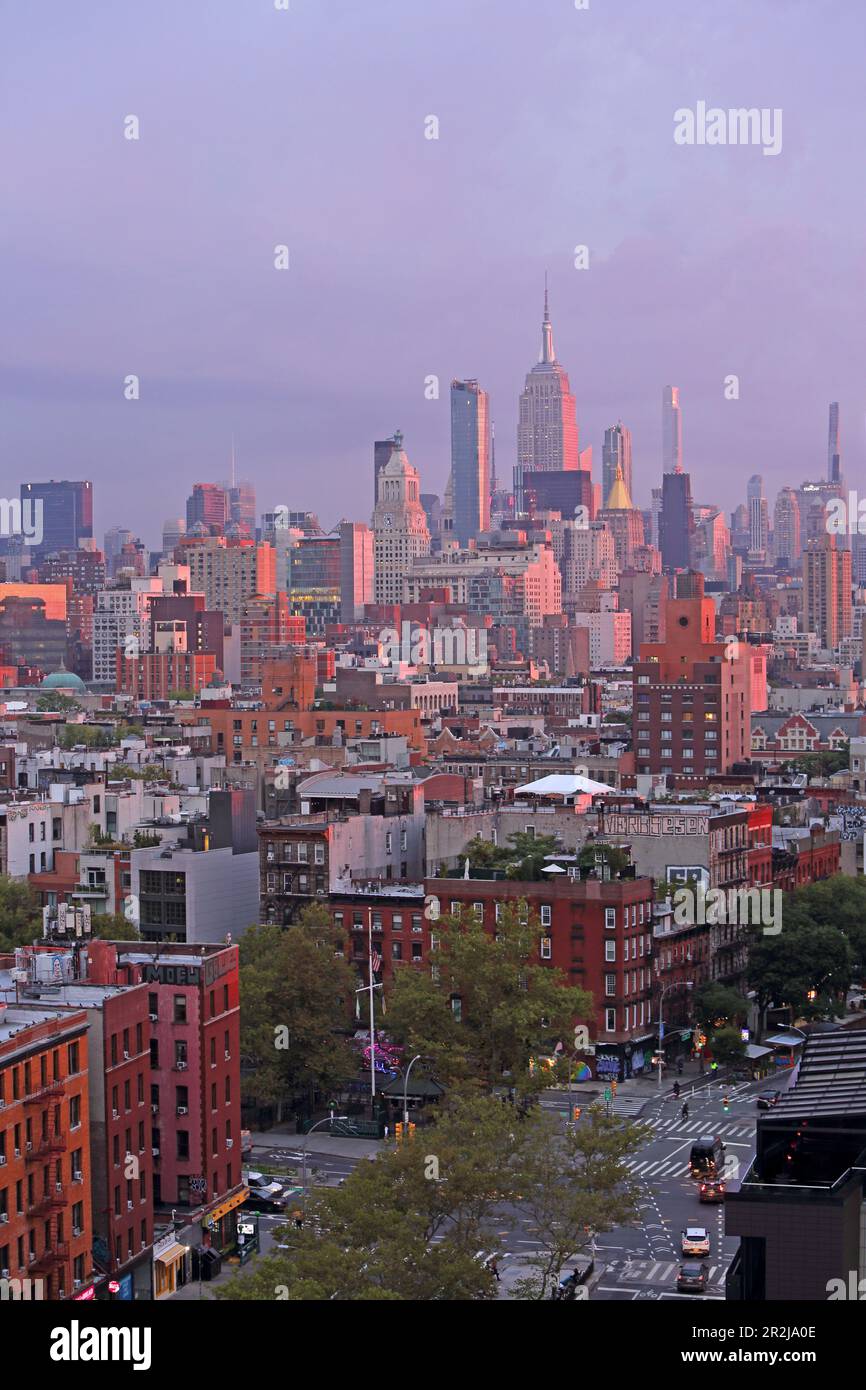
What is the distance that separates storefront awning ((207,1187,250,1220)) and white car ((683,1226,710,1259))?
7673 mm

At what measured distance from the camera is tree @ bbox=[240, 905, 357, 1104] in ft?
141

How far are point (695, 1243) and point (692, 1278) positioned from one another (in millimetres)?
1945

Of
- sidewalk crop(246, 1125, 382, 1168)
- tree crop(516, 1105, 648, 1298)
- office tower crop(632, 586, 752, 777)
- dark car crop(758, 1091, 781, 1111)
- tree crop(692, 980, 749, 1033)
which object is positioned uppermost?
office tower crop(632, 586, 752, 777)

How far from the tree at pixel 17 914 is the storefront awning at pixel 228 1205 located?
12.9m

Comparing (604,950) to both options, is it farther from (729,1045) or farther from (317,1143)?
(317,1143)

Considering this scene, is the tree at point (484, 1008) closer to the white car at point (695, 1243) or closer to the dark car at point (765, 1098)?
the dark car at point (765, 1098)

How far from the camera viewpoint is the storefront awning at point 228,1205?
34.1 metres

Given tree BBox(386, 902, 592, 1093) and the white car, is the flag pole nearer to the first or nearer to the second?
tree BBox(386, 902, 592, 1093)

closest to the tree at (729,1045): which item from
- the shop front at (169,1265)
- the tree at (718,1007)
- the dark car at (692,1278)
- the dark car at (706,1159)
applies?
the tree at (718,1007)

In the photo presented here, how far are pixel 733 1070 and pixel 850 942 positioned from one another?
26.3 ft

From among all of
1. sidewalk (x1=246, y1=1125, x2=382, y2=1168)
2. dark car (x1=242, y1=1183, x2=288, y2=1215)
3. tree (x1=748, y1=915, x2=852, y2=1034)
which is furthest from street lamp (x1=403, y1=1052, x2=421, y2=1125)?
tree (x1=748, y1=915, x2=852, y2=1034)

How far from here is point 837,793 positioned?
8100cm
